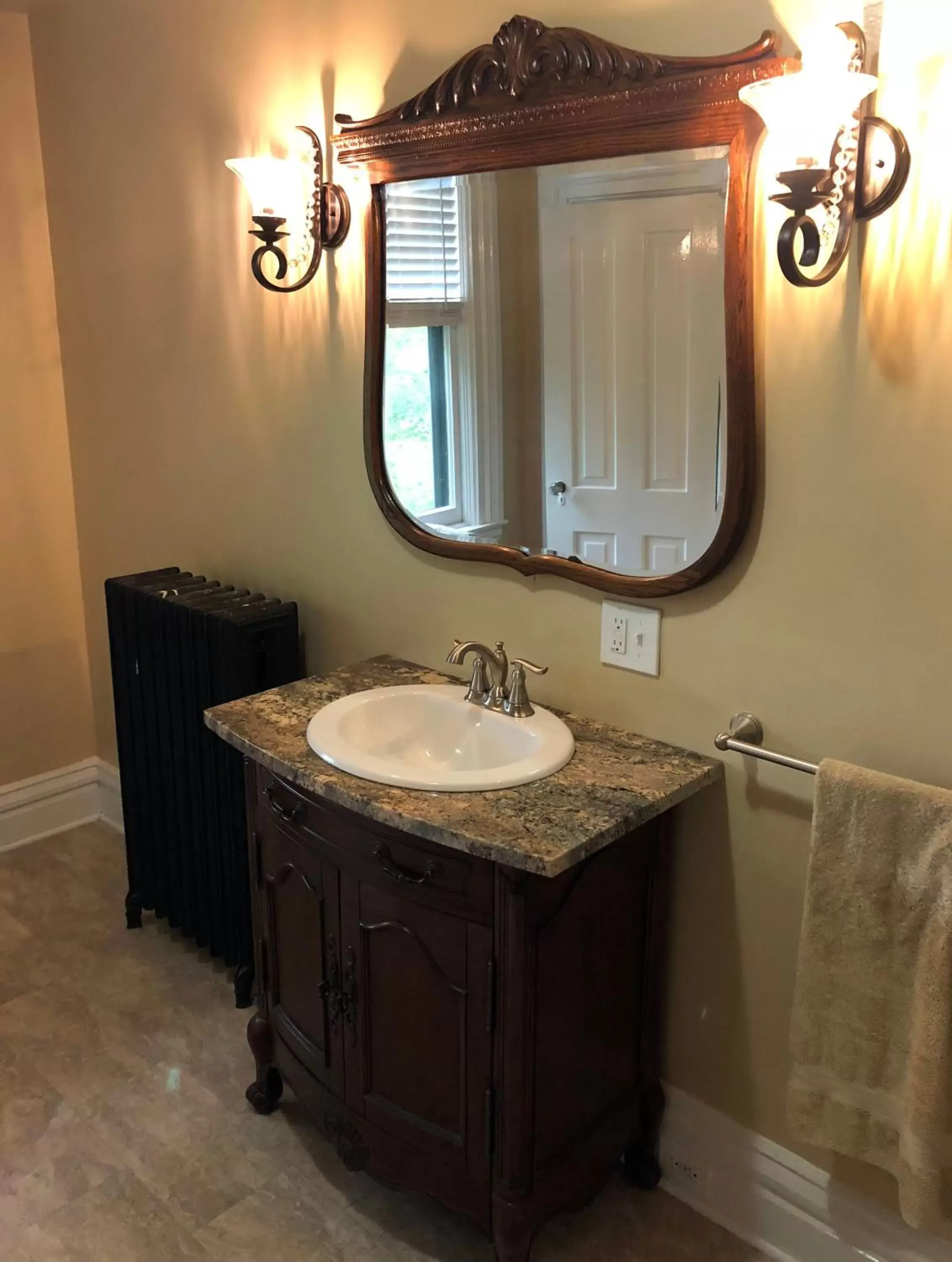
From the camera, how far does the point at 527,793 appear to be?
167cm

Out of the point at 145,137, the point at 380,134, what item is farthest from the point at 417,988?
the point at 145,137

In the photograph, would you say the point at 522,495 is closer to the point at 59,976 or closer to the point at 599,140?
the point at 599,140

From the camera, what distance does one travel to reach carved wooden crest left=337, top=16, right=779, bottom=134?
1.57 meters

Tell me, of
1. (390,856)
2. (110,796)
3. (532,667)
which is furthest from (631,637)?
(110,796)

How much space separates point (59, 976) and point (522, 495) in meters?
1.73

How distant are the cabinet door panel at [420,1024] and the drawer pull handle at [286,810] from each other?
146 millimetres

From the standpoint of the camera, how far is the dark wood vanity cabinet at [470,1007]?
1645mm

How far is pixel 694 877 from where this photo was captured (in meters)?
1.88

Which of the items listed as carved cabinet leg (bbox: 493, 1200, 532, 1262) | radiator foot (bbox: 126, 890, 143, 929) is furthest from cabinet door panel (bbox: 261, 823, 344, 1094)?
radiator foot (bbox: 126, 890, 143, 929)

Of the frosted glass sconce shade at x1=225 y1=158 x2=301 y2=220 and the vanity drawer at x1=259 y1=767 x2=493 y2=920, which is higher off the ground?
the frosted glass sconce shade at x1=225 y1=158 x2=301 y2=220

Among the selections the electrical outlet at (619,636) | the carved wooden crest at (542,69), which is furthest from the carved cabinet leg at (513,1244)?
the carved wooden crest at (542,69)

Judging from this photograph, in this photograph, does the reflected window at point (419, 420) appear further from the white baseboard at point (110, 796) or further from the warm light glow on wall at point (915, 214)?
the white baseboard at point (110, 796)

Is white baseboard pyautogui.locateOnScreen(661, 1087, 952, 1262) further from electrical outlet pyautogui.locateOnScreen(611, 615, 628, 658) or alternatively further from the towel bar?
electrical outlet pyautogui.locateOnScreen(611, 615, 628, 658)

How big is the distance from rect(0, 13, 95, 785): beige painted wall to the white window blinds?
1.45 meters
